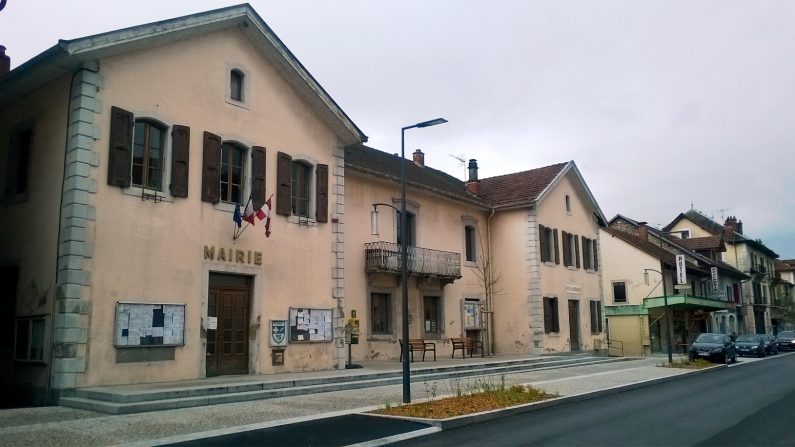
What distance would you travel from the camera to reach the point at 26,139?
1630 cm

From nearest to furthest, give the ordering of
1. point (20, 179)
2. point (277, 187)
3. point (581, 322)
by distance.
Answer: point (20, 179) < point (277, 187) < point (581, 322)

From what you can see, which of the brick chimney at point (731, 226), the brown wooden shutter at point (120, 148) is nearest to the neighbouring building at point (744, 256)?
the brick chimney at point (731, 226)

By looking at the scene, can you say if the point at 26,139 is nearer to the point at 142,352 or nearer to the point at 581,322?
the point at 142,352

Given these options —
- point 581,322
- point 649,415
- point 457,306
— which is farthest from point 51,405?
point 581,322

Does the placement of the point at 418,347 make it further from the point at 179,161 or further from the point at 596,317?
the point at 596,317

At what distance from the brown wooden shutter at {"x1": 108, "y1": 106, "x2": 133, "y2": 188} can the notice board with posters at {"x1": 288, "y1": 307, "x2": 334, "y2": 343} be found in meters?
5.83

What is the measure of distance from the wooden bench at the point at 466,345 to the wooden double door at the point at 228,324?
10579 mm

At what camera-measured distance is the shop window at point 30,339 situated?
14.2 metres

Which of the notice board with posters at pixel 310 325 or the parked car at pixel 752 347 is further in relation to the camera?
the parked car at pixel 752 347

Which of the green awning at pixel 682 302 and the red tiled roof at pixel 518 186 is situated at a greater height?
the red tiled roof at pixel 518 186

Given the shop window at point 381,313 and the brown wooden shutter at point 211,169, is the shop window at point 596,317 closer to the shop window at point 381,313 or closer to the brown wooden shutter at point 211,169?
the shop window at point 381,313

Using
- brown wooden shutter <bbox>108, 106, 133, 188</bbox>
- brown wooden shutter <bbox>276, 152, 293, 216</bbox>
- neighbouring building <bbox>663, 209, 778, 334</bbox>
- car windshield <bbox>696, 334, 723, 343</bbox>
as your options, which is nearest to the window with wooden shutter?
car windshield <bbox>696, 334, 723, 343</bbox>

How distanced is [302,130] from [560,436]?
41.0 feet

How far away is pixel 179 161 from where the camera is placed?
15930 mm
